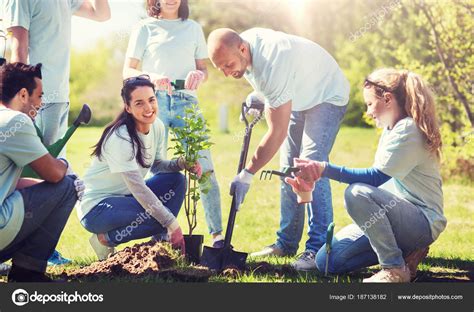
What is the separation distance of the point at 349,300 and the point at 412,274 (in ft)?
1.39

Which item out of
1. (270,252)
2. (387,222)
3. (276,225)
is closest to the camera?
(387,222)

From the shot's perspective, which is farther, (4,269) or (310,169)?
(4,269)

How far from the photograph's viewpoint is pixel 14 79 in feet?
11.7

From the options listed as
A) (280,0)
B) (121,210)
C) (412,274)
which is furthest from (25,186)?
(280,0)

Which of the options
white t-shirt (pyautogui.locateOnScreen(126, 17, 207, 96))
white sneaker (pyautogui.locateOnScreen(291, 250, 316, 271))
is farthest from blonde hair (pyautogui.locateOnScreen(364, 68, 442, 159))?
white t-shirt (pyautogui.locateOnScreen(126, 17, 207, 96))

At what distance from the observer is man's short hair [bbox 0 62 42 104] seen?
3.54 m

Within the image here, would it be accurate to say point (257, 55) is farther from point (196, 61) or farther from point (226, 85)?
point (226, 85)

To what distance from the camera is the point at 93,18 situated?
4.34 metres

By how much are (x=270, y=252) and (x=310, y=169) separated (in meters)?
0.86

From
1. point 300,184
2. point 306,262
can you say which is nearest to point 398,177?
point 300,184

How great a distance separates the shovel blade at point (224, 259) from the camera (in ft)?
13.1

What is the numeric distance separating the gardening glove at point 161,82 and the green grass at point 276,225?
1.03 meters

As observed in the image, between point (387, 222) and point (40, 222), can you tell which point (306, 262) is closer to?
point (387, 222)

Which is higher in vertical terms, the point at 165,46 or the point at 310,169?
the point at 165,46
